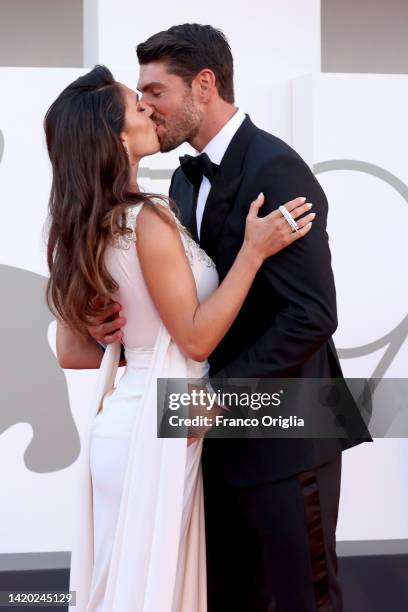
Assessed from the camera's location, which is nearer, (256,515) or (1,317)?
(256,515)

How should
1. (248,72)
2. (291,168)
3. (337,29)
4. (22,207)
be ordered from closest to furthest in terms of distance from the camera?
(291,168) < (22,207) < (248,72) < (337,29)

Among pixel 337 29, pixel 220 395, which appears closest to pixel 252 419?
pixel 220 395

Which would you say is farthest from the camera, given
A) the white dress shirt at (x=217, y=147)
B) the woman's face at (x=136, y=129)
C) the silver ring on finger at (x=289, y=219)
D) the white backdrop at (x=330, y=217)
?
the white backdrop at (x=330, y=217)

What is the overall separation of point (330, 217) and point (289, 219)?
4.92 ft

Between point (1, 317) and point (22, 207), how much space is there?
0.38 m

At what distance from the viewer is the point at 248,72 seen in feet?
11.9

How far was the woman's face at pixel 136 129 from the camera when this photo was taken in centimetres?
212

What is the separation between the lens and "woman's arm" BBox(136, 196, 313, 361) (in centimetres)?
201

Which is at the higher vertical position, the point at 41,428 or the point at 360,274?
the point at 360,274

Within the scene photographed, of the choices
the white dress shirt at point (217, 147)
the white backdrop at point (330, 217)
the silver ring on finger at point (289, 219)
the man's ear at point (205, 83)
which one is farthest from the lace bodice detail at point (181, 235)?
the white backdrop at point (330, 217)

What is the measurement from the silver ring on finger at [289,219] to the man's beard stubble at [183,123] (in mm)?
394

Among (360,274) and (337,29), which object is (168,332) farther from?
(337,29)
